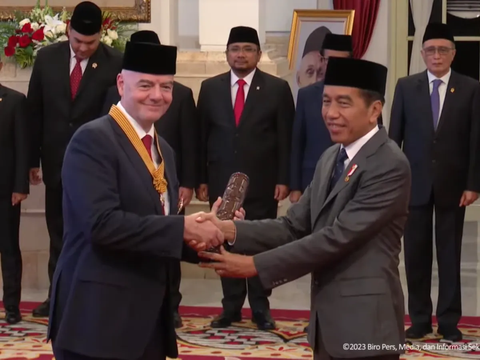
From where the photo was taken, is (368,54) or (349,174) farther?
(368,54)

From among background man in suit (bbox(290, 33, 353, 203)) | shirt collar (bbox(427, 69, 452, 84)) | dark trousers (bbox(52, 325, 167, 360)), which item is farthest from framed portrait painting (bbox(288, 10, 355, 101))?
dark trousers (bbox(52, 325, 167, 360))

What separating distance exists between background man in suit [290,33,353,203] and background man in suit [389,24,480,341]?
0.44 metres

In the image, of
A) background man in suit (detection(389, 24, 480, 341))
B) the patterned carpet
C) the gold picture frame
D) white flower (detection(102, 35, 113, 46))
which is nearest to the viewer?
the patterned carpet

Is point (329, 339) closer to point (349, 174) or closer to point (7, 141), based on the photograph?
point (349, 174)

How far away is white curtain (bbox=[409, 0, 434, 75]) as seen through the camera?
934 cm

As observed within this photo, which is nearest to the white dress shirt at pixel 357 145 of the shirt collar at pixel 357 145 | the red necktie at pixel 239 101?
the shirt collar at pixel 357 145

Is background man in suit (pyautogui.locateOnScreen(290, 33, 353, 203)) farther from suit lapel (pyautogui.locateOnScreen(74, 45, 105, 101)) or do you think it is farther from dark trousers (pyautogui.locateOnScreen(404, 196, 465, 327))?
suit lapel (pyautogui.locateOnScreen(74, 45, 105, 101))

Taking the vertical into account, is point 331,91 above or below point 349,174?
above

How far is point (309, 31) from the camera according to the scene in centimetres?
919

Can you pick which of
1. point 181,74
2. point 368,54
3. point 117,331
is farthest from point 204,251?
point 368,54

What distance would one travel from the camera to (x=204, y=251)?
3.11 metres

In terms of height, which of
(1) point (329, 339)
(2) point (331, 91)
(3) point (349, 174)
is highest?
(2) point (331, 91)

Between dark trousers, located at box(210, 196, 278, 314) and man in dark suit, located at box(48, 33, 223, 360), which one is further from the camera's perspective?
dark trousers, located at box(210, 196, 278, 314)

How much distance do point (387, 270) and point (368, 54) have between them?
692 centimetres
